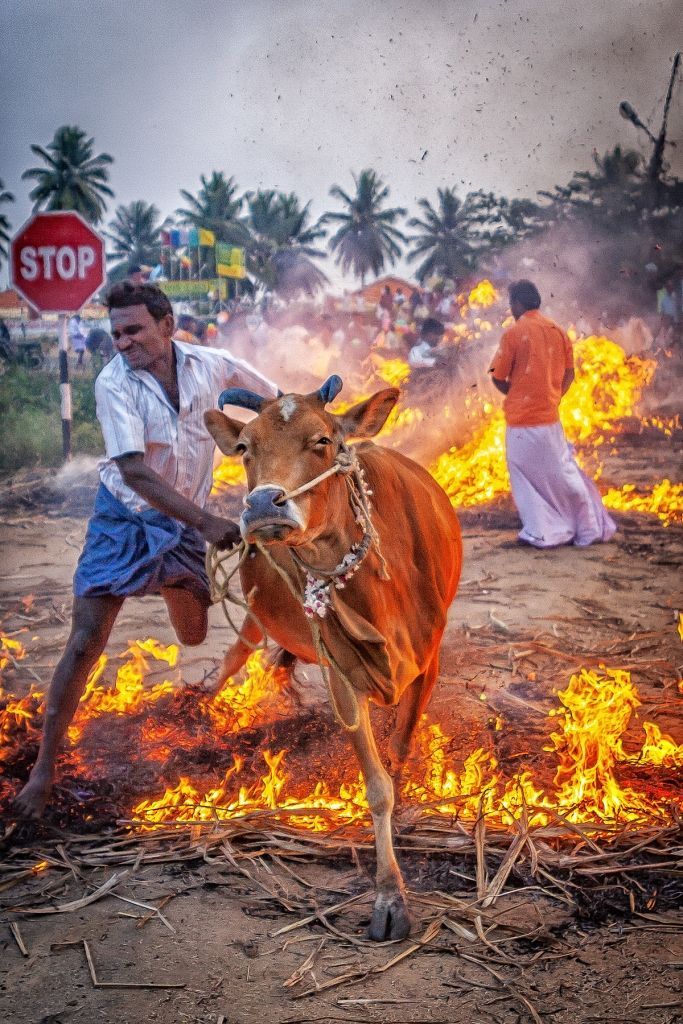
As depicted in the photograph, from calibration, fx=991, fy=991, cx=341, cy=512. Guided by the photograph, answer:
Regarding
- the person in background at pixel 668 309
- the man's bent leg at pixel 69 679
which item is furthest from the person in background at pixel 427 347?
the man's bent leg at pixel 69 679

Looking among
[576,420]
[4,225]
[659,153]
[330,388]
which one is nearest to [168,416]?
[330,388]

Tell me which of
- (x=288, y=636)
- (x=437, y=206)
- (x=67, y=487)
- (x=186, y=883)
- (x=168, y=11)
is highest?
(x=168, y=11)

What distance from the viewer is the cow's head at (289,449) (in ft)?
11.0

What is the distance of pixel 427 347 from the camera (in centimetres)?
632

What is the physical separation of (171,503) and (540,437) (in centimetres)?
281

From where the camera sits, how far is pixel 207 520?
4219 millimetres

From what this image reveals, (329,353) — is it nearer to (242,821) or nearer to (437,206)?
(437,206)

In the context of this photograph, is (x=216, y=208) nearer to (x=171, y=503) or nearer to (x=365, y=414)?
(x=171, y=503)

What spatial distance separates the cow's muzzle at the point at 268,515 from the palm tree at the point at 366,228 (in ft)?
10.4

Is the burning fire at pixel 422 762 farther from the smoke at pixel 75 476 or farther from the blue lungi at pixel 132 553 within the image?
the smoke at pixel 75 476

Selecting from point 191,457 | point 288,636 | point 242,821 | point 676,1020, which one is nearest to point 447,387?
point 191,457

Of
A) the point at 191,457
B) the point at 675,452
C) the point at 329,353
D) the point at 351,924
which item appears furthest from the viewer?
the point at 329,353

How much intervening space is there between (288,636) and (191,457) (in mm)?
1121

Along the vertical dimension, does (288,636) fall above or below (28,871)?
above
